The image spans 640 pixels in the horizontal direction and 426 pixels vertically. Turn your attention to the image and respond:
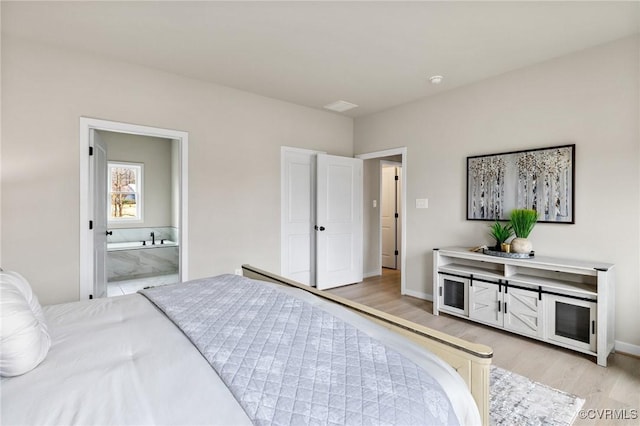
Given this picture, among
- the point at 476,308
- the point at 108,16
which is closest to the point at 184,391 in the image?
the point at 108,16

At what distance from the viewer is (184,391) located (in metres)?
0.91

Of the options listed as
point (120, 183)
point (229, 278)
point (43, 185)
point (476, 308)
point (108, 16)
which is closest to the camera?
point (229, 278)

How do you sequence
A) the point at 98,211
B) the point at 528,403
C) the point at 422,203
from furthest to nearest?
the point at 422,203 < the point at 98,211 < the point at 528,403

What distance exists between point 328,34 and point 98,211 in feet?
9.22

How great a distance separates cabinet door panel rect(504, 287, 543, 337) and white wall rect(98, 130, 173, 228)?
561cm

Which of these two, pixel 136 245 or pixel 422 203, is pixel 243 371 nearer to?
pixel 422 203

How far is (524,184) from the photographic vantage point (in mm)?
3148

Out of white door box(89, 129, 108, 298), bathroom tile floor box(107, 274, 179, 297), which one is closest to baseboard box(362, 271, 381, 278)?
bathroom tile floor box(107, 274, 179, 297)

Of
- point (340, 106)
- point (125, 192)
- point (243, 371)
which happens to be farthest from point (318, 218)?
point (125, 192)

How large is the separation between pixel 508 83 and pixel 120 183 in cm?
610

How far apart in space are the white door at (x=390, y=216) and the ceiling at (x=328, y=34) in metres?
2.79

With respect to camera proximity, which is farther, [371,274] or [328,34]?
[371,274]

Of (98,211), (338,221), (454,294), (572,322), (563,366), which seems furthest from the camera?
(338,221)

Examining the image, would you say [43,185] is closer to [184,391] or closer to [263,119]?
[263,119]
